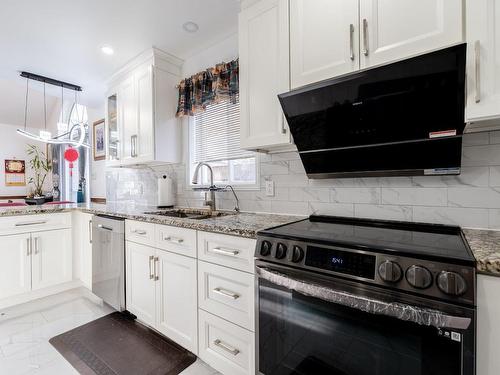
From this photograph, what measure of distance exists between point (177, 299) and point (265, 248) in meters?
0.90

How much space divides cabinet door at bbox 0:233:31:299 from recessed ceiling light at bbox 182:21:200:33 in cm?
247

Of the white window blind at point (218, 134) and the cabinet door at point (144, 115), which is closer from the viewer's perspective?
the white window blind at point (218, 134)

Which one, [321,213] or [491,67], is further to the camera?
[321,213]

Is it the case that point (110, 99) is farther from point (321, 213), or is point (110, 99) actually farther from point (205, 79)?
point (321, 213)

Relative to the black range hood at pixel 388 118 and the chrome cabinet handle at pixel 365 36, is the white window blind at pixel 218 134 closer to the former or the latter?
the black range hood at pixel 388 118

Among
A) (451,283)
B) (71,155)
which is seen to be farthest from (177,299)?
(71,155)

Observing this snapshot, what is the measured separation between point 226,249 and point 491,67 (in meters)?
1.41

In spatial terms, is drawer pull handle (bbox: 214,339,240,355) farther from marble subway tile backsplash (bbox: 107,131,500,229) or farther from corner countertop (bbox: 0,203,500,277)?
marble subway tile backsplash (bbox: 107,131,500,229)

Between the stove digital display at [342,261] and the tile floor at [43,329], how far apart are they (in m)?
1.16

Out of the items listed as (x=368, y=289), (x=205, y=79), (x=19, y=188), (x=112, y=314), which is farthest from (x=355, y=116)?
(x=19, y=188)

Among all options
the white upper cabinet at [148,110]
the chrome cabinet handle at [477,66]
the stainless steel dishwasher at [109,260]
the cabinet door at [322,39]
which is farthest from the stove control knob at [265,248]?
the white upper cabinet at [148,110]

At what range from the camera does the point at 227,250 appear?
1.42 meters

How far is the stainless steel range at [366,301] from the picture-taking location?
0.77 m

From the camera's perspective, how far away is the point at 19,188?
21.2 feet
